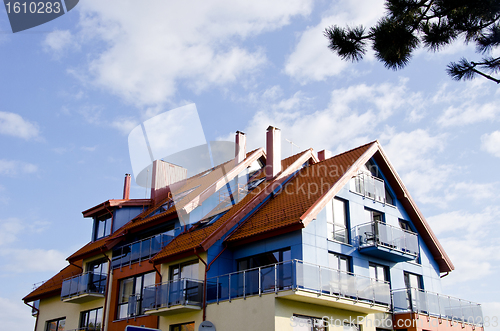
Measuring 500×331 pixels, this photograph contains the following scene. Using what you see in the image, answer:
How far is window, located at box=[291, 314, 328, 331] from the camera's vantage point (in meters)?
15.5

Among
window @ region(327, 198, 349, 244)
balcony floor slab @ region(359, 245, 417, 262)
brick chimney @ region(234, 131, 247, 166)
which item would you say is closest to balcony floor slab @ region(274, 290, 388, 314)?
balcony floor slab @ region(359, 245, 417, 262)

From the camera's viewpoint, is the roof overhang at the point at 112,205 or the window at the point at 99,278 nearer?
the window at the point at 99,278

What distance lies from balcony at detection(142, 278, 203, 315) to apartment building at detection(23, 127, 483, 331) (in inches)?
2.0

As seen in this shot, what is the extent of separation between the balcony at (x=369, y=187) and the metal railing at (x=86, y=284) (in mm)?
12071

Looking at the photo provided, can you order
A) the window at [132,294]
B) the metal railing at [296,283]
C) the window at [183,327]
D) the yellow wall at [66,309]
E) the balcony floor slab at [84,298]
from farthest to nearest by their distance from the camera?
1. the yellow wall at [66,309]
2. the balcony floor slab at [84,298]
3. the window at [132,294]
4. the window at [183,327]
5. the metal railing at [296,283]

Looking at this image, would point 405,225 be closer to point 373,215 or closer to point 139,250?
point 373,215

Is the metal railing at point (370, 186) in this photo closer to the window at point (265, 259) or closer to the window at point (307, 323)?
the window at point (265, 259)

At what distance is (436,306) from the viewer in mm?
19500

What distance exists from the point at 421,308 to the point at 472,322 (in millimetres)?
3432

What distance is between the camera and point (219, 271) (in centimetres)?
1764

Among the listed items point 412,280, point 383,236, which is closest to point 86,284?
point 383,236

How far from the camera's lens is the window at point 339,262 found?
17.8m

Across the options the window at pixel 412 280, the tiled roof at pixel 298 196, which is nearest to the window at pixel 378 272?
the window at pixel 412 280

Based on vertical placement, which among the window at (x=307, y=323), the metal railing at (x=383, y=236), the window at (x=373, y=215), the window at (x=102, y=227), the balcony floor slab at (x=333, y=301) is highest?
the window at (x=102, y=227)
